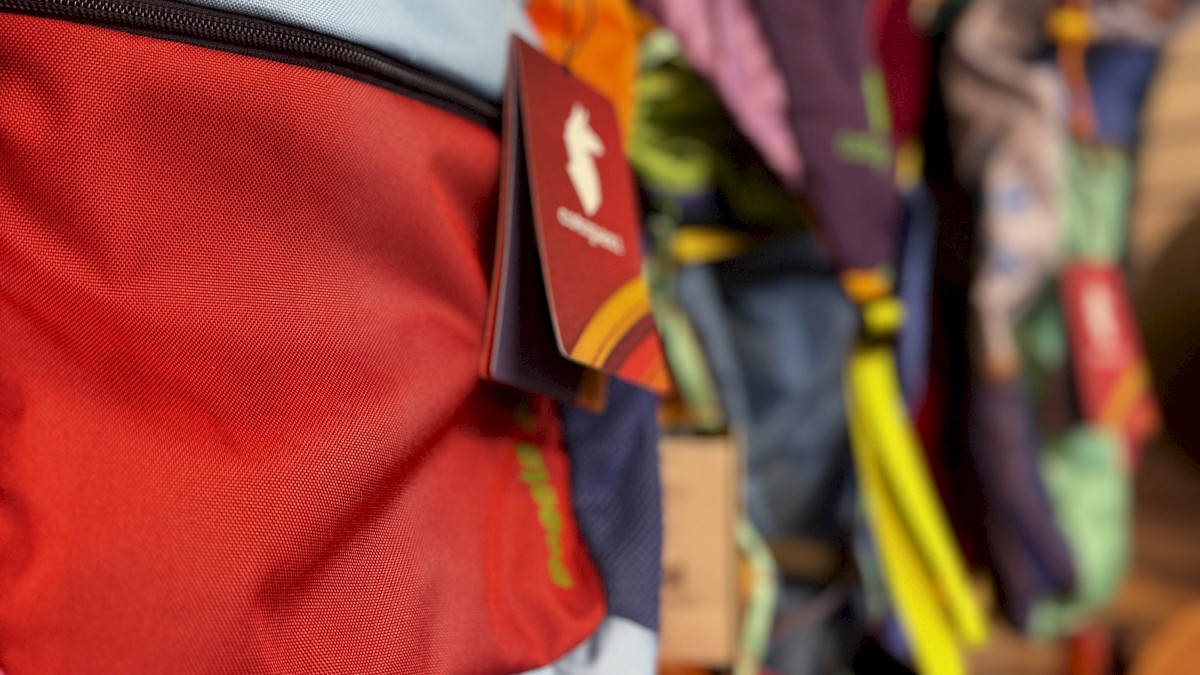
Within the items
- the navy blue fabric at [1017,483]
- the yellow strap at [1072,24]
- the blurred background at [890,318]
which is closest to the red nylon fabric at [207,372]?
the blurred background at [890,318]

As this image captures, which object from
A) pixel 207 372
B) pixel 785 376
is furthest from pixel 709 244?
pixel 207 372

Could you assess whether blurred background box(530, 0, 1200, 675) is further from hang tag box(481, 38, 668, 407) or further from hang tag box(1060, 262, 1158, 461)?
hang tag box(481, 38, 668, 407)

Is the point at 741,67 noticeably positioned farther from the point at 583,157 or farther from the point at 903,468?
the point at 903,468

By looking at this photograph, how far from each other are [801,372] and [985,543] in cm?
32

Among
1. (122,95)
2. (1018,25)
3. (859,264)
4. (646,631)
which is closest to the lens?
(122,95)

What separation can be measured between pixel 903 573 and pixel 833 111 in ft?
1.32

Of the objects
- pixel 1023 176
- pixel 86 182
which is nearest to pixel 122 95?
pixel 86 182

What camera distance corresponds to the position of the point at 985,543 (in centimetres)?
→ 75

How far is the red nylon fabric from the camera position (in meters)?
0.24

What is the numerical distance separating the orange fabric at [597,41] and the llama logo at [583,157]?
47mm

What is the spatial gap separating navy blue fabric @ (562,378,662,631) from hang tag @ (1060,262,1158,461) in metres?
0.49

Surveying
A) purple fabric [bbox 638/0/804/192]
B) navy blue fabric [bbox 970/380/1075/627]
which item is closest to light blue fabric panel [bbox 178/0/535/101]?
purple fabric [bbox 638/0/804/192]

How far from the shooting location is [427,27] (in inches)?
12.2

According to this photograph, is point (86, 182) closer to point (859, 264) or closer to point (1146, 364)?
point (859, 264)
